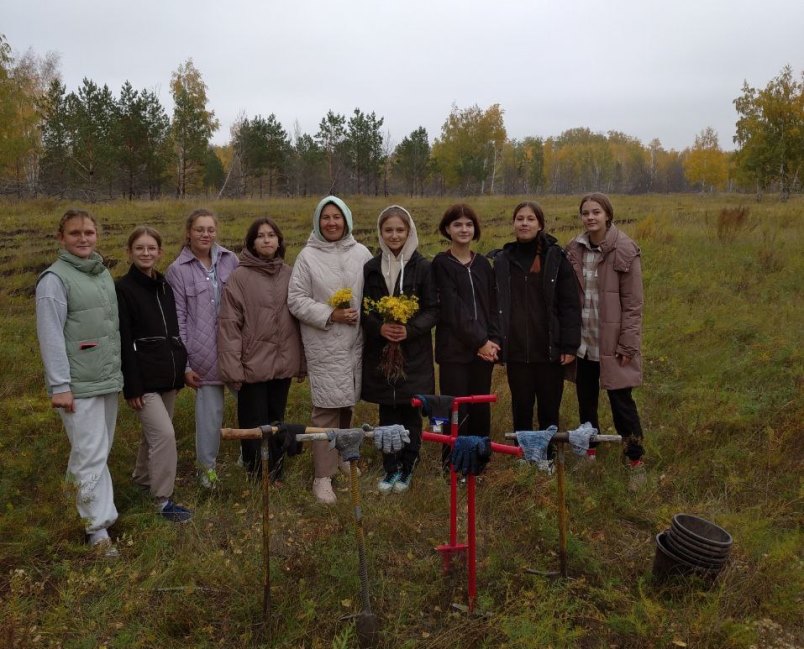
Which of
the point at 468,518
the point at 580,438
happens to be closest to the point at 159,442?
the point at 468,518

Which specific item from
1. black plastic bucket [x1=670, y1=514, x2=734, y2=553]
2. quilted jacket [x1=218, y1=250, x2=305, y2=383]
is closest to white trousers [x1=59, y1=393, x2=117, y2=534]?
quilted jacket [x1=218, y1=250, x2=305, y2=383]

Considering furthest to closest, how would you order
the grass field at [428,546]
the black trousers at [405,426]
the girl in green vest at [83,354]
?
1. the black trousers at [405,426]
2. the girl in green vest at [83,354]
3. the grass field at [428,546]

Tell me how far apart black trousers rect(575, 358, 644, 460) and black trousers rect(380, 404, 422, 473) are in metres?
1.35

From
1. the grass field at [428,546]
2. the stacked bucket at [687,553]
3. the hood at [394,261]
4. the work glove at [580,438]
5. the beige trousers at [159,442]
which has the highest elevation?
the hood at [394,261]

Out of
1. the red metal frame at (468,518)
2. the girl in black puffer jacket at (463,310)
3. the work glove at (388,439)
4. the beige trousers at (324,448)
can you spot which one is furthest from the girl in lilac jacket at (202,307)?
the work glove at (388,439)

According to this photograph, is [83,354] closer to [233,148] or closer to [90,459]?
[90,459]

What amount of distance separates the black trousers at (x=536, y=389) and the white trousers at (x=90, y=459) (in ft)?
9.28

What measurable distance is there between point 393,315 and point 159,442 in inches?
68.3

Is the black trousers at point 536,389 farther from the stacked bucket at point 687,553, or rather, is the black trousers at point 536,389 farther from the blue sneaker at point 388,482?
the stacked bucket at point 687,553

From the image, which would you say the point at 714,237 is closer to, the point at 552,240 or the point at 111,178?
the point at 552,240

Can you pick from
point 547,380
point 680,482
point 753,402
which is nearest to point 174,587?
point 547,380

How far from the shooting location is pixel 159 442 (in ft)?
11.7

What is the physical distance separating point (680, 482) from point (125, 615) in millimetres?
3824

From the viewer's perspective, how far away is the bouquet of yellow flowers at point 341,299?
3.68 metres
